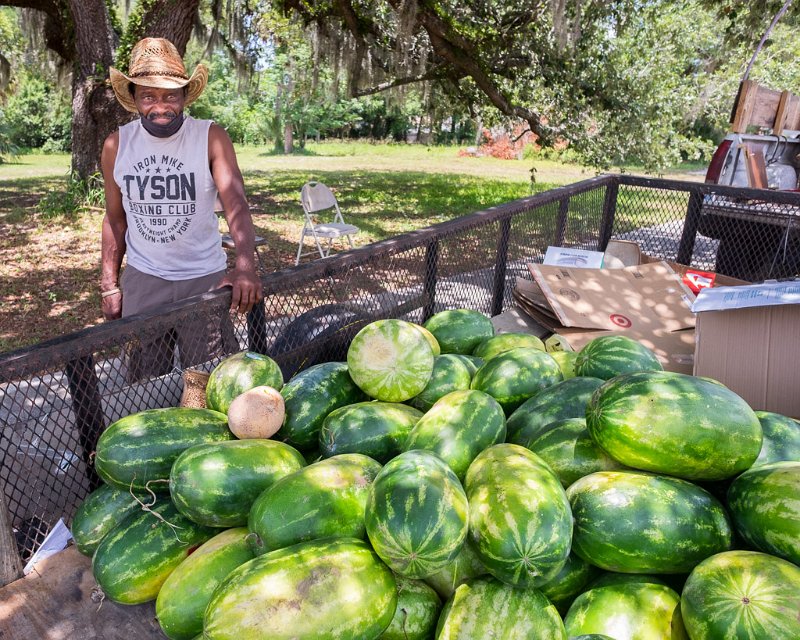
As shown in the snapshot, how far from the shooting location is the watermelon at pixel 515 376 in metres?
2.44

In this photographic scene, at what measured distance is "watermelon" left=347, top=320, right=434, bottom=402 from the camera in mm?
2330

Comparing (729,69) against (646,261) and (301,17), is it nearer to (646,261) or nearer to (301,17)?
(301,17)

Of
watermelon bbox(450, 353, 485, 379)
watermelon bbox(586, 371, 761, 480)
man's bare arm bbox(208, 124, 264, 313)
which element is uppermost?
man's bare arm bbox(208, 124, 264, 313)

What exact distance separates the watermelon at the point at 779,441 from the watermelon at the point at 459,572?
968mm

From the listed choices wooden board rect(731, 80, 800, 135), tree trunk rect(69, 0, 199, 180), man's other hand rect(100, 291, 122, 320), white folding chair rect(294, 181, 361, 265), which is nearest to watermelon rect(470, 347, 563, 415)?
man's other hand rect(100, 291, 122, 320)

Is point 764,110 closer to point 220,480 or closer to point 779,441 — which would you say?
point 779,441

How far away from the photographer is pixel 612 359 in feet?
8.43

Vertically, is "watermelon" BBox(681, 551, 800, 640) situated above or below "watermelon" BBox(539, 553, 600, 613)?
above

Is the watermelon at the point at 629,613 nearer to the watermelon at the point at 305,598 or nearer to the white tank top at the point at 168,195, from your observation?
the watermelon at the point at 305,598

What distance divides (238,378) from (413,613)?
1.07 m

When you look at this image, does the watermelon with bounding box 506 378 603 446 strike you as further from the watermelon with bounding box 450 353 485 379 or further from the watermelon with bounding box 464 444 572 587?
the watermelon with bounding box 464 444 572 587

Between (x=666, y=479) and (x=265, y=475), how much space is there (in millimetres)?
1186

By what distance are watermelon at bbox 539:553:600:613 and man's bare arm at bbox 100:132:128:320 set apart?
2.56 m

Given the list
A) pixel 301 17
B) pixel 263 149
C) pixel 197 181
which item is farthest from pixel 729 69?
pixel 197 181
